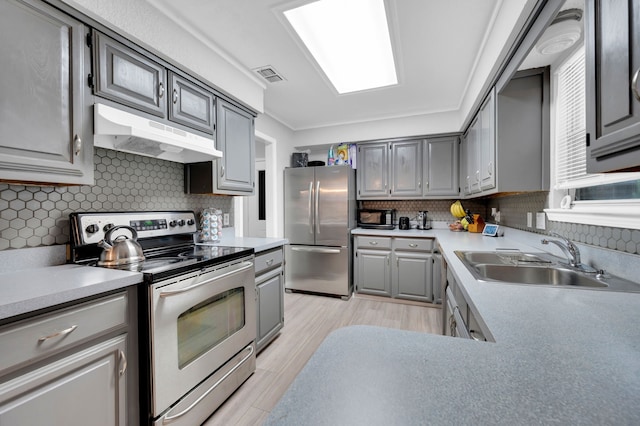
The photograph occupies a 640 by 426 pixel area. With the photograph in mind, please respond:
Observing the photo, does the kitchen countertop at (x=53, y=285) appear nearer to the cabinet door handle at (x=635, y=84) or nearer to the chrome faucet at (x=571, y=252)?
the cabinet door handle at (x=635, y=84)

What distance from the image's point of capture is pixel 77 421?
1020mm

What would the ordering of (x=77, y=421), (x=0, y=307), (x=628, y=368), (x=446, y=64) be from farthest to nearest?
(x=446, y=64) → (x=77, y=421) → (x=0, y=307) → (x=628, y=368)

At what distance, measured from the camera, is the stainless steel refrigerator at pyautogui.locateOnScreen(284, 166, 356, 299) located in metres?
3.52

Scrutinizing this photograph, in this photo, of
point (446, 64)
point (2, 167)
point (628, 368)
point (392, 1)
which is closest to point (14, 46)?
point (2, 167)

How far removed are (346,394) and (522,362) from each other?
40cm

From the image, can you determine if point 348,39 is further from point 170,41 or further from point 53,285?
point 53,285

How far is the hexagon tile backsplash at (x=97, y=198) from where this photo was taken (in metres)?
1.30

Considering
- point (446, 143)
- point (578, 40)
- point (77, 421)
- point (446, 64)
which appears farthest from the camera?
point (446, 143)

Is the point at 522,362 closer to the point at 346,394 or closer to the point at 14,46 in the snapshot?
the point at 346,394

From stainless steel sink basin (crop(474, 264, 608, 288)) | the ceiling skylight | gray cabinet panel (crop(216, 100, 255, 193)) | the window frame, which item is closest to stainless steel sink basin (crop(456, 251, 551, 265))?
stainless steel sink basin (crop(474, 264, 608, 288))

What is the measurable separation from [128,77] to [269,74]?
4.12 feet

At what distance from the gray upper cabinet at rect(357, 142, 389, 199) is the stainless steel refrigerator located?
17cm

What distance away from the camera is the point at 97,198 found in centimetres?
161

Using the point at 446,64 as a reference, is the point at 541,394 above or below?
below
